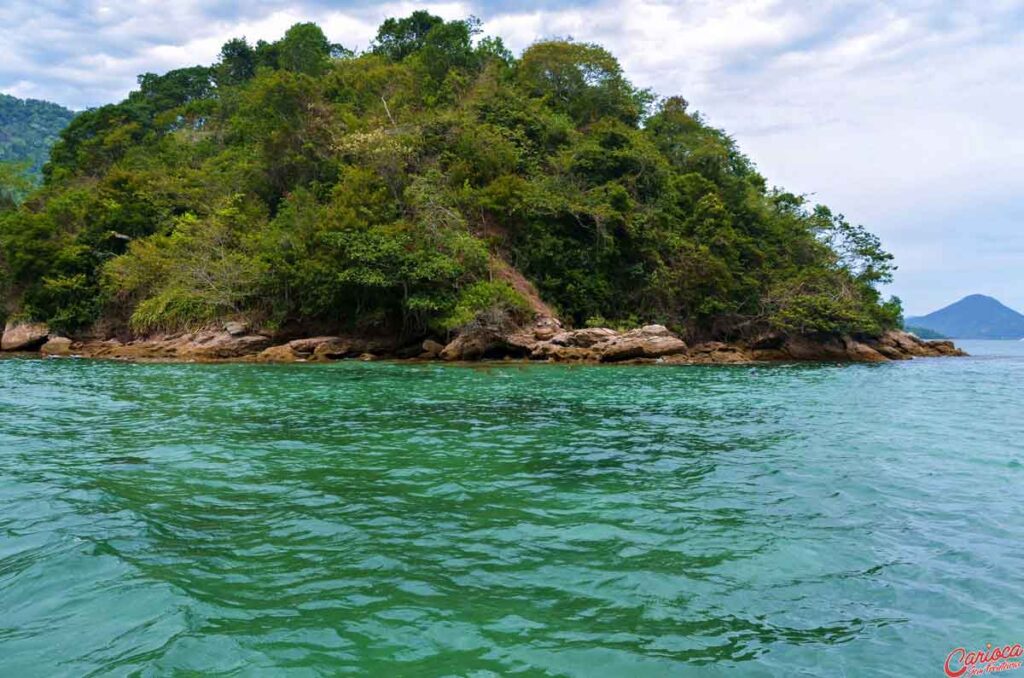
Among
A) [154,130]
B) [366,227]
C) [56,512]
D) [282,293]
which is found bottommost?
[56,512]

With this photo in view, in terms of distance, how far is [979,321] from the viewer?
601 ft

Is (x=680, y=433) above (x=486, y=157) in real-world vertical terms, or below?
below

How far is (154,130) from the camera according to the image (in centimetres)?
4506

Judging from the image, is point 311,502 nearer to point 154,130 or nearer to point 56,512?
point 56,512

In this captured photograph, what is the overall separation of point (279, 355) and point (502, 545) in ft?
66.5

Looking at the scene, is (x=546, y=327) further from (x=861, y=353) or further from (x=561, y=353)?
(x=861, y=353)

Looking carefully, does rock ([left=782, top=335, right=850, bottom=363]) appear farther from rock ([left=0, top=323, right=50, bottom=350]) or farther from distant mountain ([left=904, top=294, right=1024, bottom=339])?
distant mountain ([left=904, top=294, right=1024, bottom=339])

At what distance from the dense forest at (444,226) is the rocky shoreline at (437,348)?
2.89 feet

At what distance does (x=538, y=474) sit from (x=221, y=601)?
3845 mm

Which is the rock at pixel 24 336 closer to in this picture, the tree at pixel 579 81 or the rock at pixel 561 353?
the rock at pixel 561 353

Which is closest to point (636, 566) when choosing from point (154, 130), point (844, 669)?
point (844, 669)

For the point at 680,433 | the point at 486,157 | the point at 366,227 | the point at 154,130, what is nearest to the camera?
the point at 680,433

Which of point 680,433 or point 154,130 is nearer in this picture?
point 680,433

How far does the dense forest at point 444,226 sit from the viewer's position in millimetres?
25500
